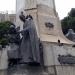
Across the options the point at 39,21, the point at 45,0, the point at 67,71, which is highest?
the point at 45,0

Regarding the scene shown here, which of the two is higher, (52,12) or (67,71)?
(52,12)

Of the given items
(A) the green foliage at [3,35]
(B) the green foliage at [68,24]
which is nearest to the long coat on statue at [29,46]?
(A) the green foliage at [3,35]

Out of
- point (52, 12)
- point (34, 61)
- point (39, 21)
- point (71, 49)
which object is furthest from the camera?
point (52, 12)

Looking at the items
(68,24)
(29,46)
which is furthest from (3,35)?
(29,46)

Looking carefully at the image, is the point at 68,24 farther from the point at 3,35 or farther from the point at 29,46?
the point at 29,46

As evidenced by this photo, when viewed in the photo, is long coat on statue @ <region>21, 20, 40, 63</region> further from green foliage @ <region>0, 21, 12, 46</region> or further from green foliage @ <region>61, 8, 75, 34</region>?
green foliage @ <region>61, 8, 75, 34</region>

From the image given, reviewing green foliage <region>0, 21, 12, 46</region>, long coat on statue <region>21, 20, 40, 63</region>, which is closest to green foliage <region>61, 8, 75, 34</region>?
green foliage <region>0, 21, 12, 46</region>

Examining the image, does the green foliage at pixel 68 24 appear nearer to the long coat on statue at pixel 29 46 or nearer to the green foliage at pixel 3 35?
the green foliage at pixel 3 35

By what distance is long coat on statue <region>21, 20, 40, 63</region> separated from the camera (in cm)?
787

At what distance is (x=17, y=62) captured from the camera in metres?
8.07

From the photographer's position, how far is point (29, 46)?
26.5 ft

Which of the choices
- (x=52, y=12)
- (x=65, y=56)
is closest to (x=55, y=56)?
(x=65, y=56)

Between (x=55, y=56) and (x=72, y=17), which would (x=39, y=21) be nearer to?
(x=55, y=56)

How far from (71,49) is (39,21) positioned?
1897 mm
